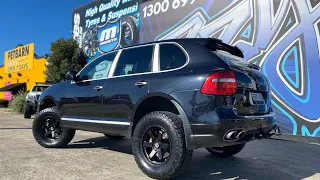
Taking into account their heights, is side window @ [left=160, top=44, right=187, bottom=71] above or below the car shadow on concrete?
above

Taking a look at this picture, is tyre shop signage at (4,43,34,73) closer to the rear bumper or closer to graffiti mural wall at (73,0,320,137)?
graffiti mural wall at (73,0,320,137)

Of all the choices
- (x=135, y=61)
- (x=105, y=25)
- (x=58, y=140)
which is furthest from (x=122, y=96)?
(x=105, y=25)

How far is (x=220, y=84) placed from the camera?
3514 millimetres

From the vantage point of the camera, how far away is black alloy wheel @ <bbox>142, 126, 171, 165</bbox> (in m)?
3.91

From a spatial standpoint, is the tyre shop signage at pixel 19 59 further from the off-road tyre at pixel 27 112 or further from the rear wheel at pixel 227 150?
the rear wheel at pixel 227 150

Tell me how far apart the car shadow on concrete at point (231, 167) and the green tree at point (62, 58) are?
1186cm

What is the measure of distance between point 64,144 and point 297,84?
699cm

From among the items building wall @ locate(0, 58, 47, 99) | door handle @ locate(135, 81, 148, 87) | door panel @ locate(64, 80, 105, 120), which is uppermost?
building wall @ locate(0, 58, 47, 99)

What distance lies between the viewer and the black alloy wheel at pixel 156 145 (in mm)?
3910

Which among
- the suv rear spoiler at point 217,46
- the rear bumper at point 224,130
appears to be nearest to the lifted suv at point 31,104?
the suv rear spoiler at point 217,46

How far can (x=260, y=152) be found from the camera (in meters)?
6.32

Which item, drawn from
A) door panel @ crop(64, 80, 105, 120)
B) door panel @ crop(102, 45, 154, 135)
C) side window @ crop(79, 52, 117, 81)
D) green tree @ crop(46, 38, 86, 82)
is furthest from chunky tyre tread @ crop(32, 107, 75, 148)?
green tree @ crop(46, 38, 86, 82)

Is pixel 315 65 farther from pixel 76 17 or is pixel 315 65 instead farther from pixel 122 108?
pixel 76 17

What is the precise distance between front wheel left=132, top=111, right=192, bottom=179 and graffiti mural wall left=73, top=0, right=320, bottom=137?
21.8ft
